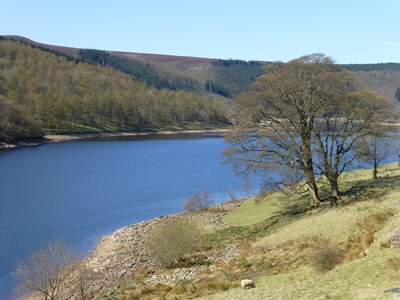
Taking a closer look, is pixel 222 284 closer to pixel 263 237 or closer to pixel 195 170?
pixel 263 237

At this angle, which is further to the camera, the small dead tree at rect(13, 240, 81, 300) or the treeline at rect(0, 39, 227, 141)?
the treeline at rect(0, 39, 227, 141)

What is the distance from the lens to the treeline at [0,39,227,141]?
113000 millimetres

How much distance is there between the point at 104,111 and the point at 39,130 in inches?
1439

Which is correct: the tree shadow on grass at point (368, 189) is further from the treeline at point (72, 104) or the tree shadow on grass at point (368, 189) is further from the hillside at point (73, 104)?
the treeline at point (72, 104)

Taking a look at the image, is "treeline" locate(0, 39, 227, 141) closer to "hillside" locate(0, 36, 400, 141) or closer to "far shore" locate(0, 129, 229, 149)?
"hillside" locate(0, 36, 400, 141)

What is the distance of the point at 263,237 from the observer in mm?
24609

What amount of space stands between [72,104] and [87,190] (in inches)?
3389

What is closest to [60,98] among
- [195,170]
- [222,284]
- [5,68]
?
[5,68]

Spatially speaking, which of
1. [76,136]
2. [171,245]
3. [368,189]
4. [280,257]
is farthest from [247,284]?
[76,136]

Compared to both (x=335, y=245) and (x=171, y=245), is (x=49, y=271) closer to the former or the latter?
(x=171, y=245)

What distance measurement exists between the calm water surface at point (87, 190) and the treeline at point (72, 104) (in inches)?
750

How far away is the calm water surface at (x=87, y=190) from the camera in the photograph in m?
35.5

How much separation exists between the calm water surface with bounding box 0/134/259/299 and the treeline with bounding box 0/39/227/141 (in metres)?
19.0

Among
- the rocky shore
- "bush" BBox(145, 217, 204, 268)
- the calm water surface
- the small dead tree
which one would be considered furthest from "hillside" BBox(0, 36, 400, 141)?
"bush" BBox(145, 217, 204, 268)
